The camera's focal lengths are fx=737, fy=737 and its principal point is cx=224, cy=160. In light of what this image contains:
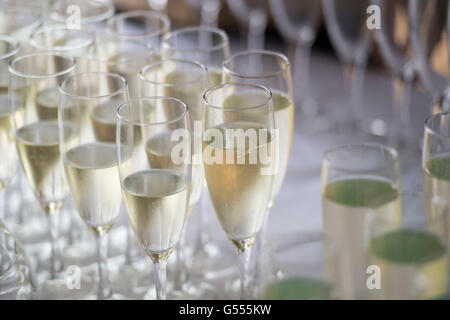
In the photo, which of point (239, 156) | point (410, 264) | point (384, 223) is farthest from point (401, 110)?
point (410, 264)

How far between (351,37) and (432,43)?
0.26m

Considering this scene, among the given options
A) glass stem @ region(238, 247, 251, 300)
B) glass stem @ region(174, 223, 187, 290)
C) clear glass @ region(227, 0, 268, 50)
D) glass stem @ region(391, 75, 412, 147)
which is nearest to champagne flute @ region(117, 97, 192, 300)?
glass stem @ region(238, 247, 251, 300)

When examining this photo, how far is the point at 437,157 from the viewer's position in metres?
0.85

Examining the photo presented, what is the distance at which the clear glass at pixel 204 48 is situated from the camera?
1047mm

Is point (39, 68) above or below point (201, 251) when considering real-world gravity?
above

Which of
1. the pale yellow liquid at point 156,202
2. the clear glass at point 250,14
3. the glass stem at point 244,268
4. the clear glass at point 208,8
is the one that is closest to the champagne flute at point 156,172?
the pale yellow liquid at point 156,202

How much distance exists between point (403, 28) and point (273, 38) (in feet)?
2.42

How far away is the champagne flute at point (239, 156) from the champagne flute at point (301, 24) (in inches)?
27.7

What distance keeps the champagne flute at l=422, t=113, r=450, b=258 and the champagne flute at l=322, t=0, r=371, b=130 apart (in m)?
0.60

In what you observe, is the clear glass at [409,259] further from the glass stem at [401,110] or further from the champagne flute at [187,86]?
the glass stem at [401,110]

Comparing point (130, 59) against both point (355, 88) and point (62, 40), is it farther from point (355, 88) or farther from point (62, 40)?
point (355, 88)

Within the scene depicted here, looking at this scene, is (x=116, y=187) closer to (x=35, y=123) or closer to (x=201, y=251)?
(x=35, y=123)

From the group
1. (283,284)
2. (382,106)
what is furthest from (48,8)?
(283,284)
